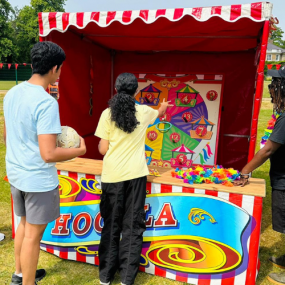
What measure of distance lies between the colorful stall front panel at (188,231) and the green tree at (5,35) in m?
34.7

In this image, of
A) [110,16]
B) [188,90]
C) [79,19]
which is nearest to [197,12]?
[110,16]

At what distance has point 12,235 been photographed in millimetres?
2982

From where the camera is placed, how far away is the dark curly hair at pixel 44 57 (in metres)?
1.63

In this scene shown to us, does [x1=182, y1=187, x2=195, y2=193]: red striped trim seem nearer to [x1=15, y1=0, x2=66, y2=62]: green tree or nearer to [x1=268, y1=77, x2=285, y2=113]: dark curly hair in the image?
[x1=268, y1=77, x2=285, y2=113]: dark curly hair

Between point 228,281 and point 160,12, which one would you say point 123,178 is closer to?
point 228,281

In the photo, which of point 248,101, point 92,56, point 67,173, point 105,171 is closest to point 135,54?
point 92,56

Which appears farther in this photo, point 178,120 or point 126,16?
point 178,120

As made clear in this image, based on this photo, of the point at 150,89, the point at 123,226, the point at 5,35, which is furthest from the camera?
the point at 5,35

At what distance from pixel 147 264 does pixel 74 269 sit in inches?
24.8

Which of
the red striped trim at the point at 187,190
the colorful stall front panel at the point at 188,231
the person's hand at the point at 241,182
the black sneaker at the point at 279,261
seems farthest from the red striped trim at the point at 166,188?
the black sneaker at the point at 279,261

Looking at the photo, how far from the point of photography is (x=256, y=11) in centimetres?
232

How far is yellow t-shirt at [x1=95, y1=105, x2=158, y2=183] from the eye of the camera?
2.06m

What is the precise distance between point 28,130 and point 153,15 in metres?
1.51

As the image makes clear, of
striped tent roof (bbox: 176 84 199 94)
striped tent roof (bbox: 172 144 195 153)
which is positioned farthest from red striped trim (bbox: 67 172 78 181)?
striped tent roof (bbox: 176 84 199 94)
